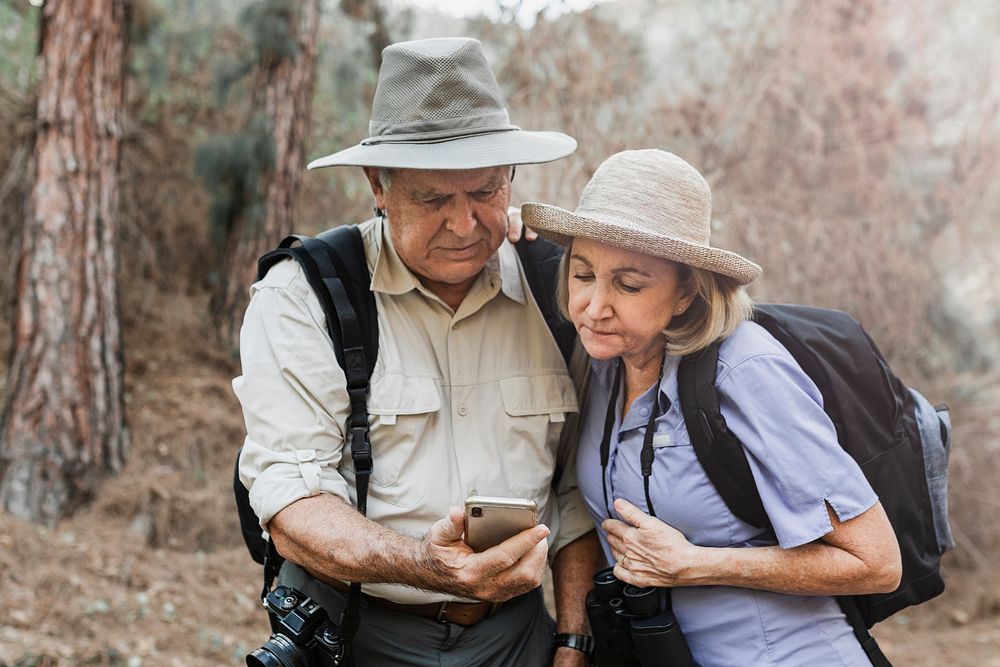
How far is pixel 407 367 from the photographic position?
→ 2.43 meters

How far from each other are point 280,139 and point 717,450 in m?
5.68

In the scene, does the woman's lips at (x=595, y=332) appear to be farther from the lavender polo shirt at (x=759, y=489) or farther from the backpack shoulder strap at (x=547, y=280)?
the backpack shoulder strap at (x=547, y=280)

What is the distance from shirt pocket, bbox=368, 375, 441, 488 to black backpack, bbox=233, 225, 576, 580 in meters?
0.05

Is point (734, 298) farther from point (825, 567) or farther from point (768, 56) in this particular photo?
point (768, 56)

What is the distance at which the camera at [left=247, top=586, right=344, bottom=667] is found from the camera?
7.10ft

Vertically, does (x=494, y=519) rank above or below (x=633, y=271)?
below

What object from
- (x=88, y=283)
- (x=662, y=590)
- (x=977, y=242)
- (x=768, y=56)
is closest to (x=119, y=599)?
(x=88, y=283)

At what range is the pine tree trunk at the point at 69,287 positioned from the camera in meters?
5.39

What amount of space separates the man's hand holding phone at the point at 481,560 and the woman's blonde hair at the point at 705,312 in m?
0.65

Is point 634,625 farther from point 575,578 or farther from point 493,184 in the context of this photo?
point 493,184

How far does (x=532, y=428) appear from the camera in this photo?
8.24 ft

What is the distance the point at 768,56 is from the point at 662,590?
5.20m

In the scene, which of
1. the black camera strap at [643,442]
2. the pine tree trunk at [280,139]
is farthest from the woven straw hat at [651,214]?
the pine tree trunk at [280,139]

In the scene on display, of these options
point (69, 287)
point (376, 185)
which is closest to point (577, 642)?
point (376, 185)
